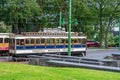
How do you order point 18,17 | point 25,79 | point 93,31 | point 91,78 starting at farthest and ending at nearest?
point 93,31
point 18,17
point 91,78
point 25,79

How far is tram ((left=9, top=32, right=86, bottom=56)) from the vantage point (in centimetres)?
3591

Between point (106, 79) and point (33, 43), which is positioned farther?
point (33, 43)

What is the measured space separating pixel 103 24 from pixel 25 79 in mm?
63809

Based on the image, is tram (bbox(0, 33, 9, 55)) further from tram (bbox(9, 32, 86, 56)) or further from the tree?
the tree

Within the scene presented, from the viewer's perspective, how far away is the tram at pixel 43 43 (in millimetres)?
35906

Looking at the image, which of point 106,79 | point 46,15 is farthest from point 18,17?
point 106,79

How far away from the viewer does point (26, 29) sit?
7762 cm

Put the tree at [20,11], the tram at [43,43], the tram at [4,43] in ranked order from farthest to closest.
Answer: the tree at [20,11]
the tram at [4,43]
the tram at [43,43]

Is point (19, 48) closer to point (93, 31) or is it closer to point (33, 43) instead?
point (33, 43)

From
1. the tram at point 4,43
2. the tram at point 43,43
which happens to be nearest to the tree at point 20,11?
the tram at point 4,43

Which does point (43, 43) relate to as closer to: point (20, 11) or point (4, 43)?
point (4, 43)

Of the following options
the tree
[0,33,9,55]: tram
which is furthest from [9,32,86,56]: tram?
the tree

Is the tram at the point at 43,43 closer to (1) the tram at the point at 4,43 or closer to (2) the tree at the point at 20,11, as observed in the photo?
(1) the tram at the point at 4,43

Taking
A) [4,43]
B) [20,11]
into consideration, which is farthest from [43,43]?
[20,11]
